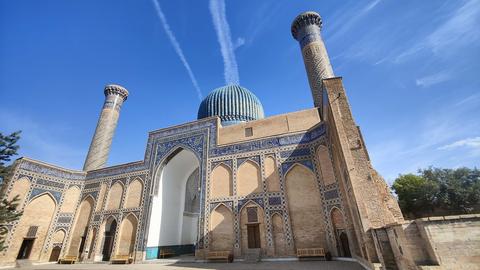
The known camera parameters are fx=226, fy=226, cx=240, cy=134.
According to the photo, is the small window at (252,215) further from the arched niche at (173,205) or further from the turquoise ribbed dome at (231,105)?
the turquoise ribbed dome at (231,105)

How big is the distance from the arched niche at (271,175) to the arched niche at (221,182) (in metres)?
1.98

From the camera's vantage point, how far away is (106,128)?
18953mm

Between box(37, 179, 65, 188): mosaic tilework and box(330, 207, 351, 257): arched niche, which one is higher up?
box(37, 179, 65, 188): mosaic tilework

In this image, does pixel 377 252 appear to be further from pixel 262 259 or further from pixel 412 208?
pixel 412 208

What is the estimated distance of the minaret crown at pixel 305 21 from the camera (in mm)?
15625

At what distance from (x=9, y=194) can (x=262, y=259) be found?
44.7 feet

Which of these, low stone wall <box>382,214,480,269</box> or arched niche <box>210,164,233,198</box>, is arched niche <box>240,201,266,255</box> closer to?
arched niche <box>210,164,233,198</box>

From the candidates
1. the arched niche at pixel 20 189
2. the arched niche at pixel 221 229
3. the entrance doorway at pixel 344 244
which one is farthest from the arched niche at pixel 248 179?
the arched niche at pixel 20 189

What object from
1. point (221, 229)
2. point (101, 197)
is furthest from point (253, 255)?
point (101, 197)

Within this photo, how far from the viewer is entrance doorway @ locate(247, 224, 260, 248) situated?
10211 millimetres

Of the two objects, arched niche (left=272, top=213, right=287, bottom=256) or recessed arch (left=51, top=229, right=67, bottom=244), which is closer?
arched niche (left=272, top=213, right=287, bottom=256)

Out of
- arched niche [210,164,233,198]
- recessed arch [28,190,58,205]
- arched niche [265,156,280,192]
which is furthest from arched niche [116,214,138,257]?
arched niche [265,156,280,192]

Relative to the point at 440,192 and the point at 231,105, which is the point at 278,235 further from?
the point at 440,192

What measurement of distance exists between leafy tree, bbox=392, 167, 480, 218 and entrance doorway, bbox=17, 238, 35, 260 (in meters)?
26.9
